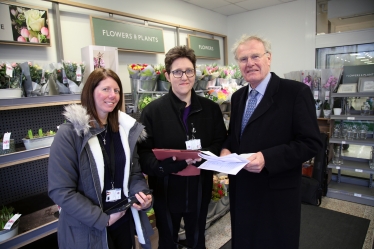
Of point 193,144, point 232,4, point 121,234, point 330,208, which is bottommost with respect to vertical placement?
point 330,208

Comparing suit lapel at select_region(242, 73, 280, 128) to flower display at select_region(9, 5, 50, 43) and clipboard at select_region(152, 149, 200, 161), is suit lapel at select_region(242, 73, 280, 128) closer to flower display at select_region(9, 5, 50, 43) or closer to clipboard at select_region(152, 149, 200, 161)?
clipboard at select_region(152, 149, 200, 161)

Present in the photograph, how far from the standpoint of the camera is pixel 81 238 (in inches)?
51.6

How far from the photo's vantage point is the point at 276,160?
133cm

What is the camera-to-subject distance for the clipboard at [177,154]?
1.39m

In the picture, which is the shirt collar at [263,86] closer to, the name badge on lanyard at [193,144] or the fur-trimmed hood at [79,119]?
the name badge on lanyard at [193,144]

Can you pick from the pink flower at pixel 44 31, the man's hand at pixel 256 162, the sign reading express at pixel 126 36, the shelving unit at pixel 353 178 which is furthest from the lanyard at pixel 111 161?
the shelving unit at pixel 353 178

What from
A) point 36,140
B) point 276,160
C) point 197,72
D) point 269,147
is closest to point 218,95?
point 197,72

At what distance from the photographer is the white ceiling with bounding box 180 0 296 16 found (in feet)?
15.8

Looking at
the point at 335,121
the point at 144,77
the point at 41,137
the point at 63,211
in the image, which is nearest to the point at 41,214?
the point at 41,137

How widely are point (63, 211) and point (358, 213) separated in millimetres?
3560

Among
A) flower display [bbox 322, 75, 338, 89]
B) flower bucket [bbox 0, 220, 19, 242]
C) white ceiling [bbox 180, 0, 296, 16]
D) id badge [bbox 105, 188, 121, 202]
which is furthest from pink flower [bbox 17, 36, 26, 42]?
flower display [bbox 322, 75, 338, 89]

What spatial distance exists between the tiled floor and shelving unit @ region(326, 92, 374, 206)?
11 cm

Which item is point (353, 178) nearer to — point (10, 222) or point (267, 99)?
point (267, 99)

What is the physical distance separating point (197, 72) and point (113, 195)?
196 centimetres
